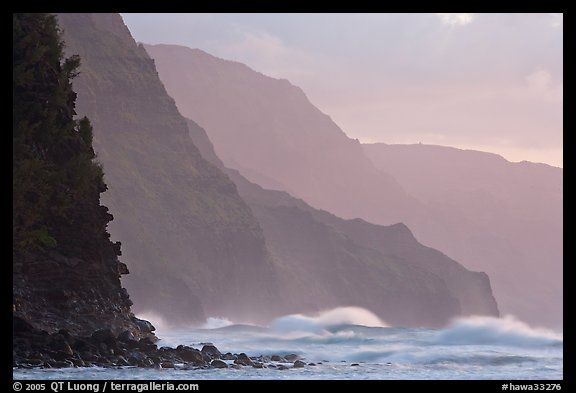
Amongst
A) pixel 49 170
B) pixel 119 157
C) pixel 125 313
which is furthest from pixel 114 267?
pixel 119 157

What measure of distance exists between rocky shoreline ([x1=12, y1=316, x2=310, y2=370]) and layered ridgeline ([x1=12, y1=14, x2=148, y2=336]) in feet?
11.6

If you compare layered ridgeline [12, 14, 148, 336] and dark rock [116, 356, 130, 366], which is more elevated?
layered ridgeline [12, 14, 148, 336]

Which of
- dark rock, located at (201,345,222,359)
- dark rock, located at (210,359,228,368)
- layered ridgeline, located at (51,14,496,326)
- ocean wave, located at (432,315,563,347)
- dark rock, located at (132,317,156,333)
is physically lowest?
dark rock, located at (210,359,228,368)

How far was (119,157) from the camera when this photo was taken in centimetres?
16738

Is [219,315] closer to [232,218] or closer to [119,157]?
[232,218]

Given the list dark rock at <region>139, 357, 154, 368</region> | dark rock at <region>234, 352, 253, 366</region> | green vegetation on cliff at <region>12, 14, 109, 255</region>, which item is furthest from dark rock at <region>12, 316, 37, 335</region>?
dark rock at <region>234, 352, 253, 366</region>

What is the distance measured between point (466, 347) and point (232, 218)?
12031 centimetres

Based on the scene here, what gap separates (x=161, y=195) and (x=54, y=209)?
A: 123521 millimetres

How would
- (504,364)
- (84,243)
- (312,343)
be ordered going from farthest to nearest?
(312,343), (84,243), (504,364)

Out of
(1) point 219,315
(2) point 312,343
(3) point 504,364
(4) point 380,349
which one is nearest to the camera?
(3) point 504,364

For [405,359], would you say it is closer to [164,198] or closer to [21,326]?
[21,326]

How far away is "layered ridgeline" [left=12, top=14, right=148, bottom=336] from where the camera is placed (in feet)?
134

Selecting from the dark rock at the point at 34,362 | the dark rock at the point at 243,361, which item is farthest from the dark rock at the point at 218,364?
the dark rock at the point at 34,362

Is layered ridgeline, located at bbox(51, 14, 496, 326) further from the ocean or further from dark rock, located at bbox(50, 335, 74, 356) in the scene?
dark rock, located at bbox(50, 335, 74, 356)
